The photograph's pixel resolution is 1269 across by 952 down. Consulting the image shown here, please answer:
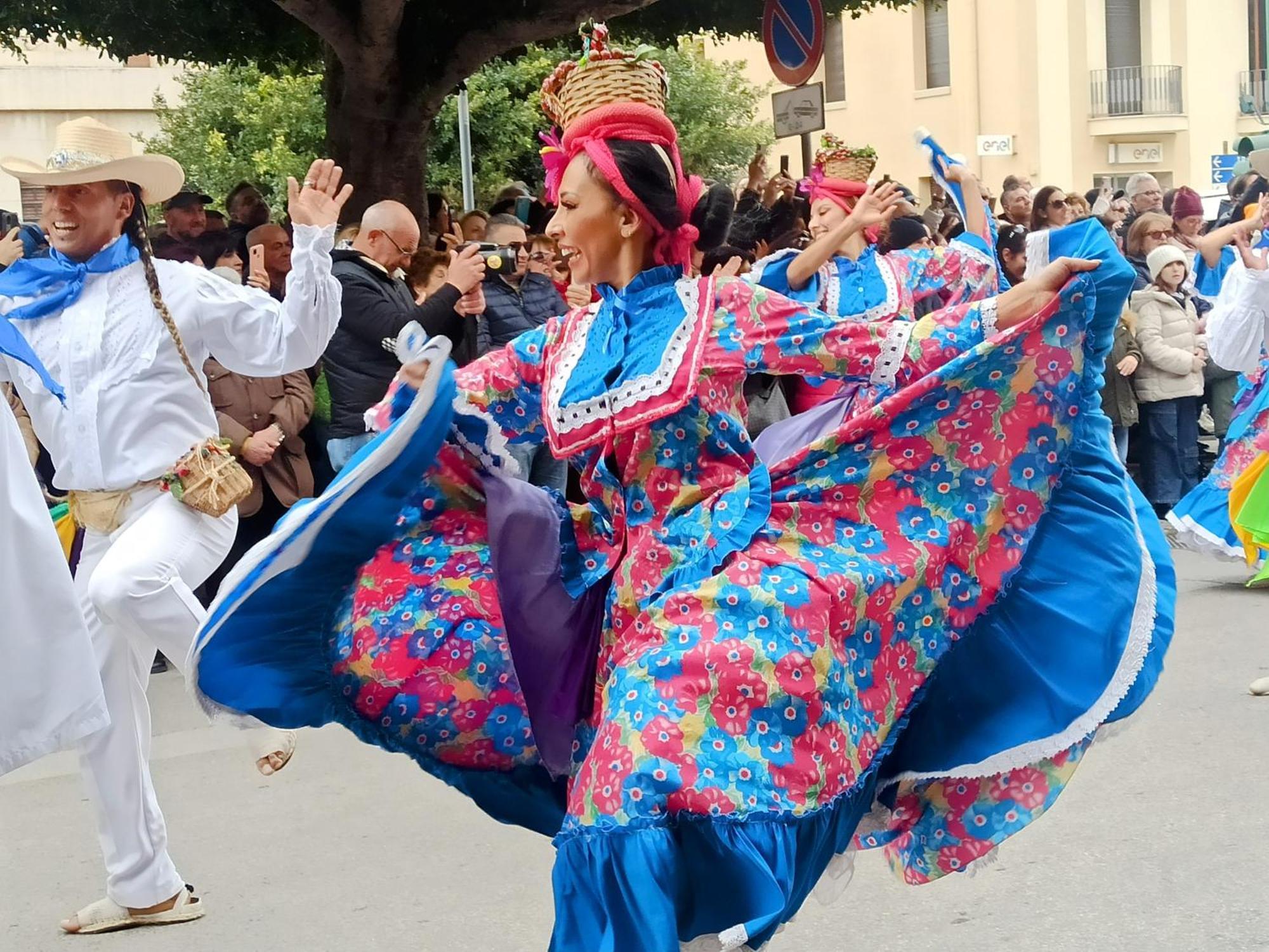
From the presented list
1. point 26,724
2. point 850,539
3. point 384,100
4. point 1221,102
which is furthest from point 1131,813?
point 1221,102

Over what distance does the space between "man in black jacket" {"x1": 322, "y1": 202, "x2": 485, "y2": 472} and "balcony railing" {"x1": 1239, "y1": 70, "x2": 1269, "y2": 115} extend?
25.7 m

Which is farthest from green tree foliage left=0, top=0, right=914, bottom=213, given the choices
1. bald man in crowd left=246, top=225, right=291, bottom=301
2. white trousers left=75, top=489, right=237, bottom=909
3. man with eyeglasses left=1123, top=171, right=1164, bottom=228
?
white trousers left=75, top=489, right=237, bottom=909

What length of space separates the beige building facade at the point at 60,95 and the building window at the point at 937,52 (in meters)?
12.5

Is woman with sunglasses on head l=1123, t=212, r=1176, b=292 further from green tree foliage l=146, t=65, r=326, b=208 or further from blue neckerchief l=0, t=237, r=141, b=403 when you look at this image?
green tree foliage l=146, t=65, r=326, b=208

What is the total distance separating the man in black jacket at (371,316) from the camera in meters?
7.13

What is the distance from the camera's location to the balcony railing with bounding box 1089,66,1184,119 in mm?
30922

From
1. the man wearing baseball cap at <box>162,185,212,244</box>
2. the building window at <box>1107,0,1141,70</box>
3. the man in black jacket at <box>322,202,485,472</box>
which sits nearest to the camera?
the man in black jacket at <box>322,202,485,472</box>

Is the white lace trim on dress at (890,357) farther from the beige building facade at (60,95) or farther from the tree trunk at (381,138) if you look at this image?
the beige building facade at (60,95)

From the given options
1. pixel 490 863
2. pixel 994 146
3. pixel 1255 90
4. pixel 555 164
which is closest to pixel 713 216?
pixel 555 164

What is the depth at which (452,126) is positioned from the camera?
2152 centimetres

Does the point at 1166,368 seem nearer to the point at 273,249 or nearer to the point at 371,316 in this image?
the point at 273,249

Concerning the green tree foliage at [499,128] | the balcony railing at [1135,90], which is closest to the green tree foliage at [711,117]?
the green tree foliage at [499,128]

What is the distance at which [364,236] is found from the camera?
7355 mm

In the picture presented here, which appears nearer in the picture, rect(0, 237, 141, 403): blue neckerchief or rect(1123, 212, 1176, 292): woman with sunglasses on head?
rect(0, 237, 141, 403): blue neckerchief
